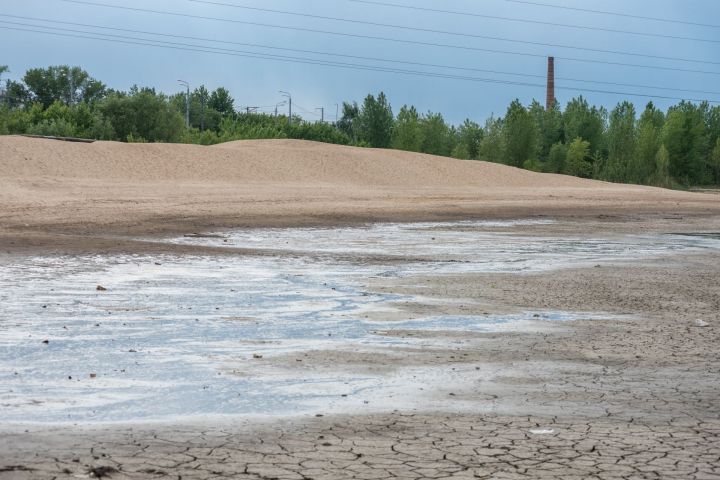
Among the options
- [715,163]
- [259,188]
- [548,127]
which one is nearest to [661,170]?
[715,163]

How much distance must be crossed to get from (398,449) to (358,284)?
8.18 meters

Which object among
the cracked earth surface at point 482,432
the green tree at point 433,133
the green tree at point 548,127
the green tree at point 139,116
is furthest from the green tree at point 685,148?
the cracked earth surface at point 482,432

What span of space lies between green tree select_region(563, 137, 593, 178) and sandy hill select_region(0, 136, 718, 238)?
38.4m

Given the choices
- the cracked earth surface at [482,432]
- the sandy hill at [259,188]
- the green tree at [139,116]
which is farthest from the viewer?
the green tree at [139,116]

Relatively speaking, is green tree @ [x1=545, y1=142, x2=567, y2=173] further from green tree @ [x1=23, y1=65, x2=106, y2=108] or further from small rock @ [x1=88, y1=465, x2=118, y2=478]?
small rock @ [x1=88, y1=465, x2=118, y2=478]

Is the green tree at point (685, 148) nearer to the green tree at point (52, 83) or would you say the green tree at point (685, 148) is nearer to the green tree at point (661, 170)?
the green tree at point (661, 170)

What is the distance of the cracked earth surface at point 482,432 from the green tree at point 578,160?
91.3 meters

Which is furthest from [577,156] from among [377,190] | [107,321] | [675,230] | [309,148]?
[107,321]

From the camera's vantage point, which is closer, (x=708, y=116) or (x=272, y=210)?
(x=272, y=210)

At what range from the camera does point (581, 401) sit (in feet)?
22.9

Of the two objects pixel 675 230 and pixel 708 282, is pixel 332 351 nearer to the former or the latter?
pixel 708 282

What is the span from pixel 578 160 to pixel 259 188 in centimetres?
6293

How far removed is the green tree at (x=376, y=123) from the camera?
95312 mm

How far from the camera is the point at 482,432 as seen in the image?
6055 millimetres
